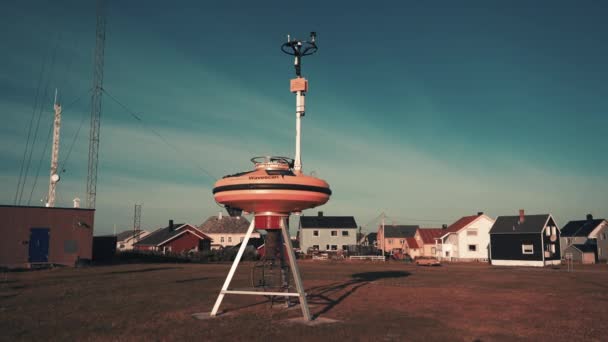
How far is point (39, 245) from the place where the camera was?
46.4m

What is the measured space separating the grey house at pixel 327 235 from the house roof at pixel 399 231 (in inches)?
1008

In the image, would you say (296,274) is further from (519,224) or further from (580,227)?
(580,227)

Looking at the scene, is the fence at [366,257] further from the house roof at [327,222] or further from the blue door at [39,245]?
the blue door at [39,245]

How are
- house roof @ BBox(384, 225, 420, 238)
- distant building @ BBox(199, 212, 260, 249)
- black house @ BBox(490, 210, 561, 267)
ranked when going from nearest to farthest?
black house @ BBox(490, 210, 561, 267) → distant building @ BBox(199, 212, 260, 249) → house roof @ BBox(384, 225, 420, 238)

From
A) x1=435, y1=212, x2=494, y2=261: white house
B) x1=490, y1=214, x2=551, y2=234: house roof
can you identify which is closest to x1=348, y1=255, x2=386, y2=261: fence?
x1=435, y1=212, x2=494, y2=261: white house

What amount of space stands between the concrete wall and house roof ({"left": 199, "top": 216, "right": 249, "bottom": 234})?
19.1 meters

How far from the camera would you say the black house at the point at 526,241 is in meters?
66.1

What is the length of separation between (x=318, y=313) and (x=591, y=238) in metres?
76.3

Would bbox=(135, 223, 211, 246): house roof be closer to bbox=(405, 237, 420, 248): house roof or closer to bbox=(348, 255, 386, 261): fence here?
bbox=(348, 255, 386, 261): fence

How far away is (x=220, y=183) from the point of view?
20.8 meters

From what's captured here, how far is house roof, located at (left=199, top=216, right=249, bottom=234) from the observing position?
10800cm

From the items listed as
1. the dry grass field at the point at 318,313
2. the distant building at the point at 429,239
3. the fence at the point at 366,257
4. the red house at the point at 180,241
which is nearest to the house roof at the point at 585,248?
the distant building at the point at 429,239

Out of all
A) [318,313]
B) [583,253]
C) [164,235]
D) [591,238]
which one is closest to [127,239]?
[164,235]

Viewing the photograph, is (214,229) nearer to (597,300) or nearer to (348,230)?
(348,230)
